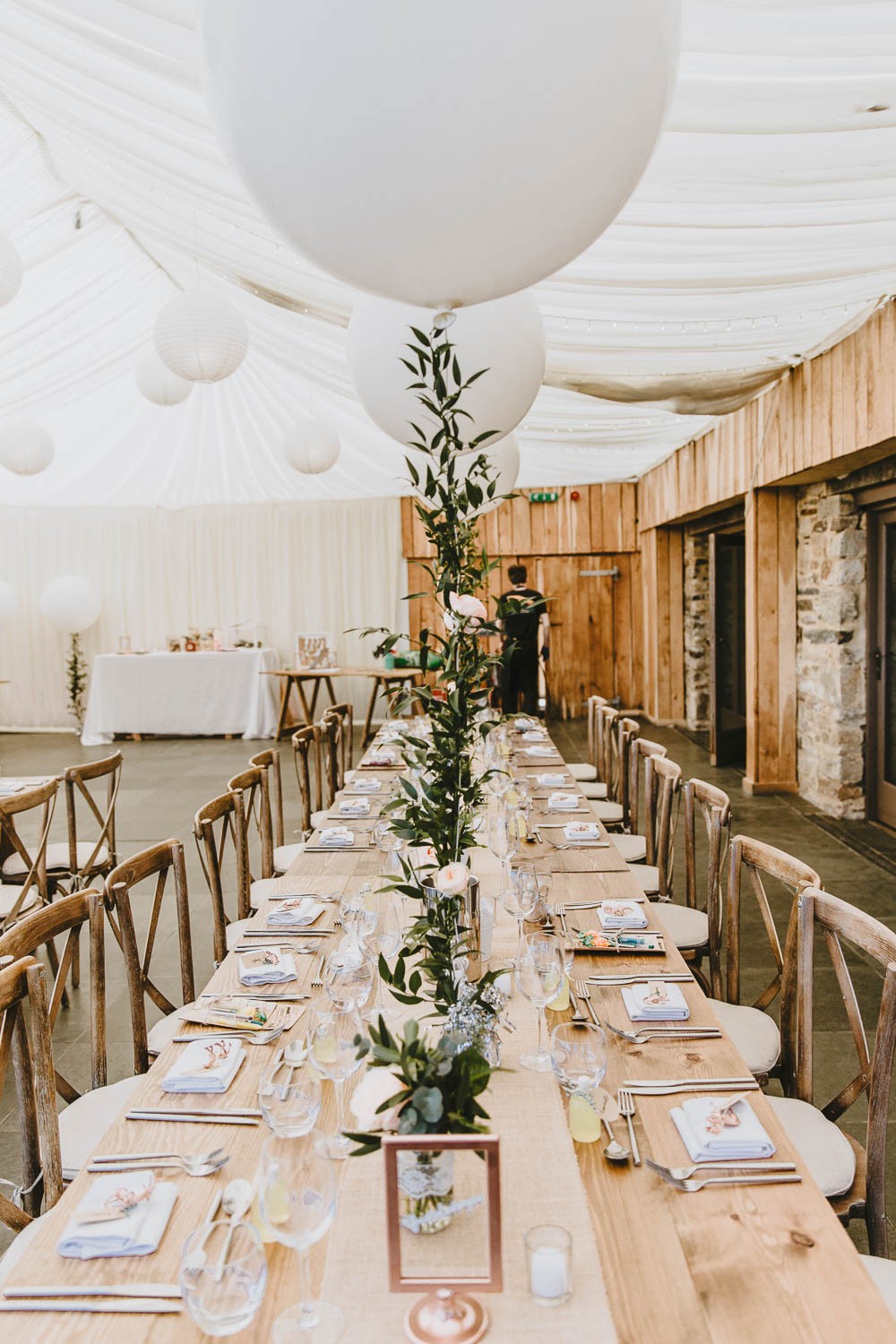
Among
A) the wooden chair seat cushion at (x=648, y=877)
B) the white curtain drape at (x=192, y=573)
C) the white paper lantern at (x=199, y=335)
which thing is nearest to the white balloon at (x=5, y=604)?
the white curtain drape at (x=192, y=573)

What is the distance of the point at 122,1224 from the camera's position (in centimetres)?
139

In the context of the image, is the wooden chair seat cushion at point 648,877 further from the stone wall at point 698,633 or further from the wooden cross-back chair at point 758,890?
the stone wall at point 698,633

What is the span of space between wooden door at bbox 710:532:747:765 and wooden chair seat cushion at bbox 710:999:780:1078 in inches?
243

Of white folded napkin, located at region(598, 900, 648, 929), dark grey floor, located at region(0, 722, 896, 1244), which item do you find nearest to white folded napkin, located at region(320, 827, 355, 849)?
dark grey floor, located at region(0, 722, 896, 1244)

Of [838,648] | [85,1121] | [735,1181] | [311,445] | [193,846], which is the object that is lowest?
[193,846]

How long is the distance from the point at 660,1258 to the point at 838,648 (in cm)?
587

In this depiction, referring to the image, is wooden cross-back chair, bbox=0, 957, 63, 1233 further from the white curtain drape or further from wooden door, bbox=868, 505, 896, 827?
the white curtain drape

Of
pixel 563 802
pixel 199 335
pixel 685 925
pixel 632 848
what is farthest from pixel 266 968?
pixel 199 335

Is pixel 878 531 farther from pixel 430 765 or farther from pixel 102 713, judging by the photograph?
pixel 102 713

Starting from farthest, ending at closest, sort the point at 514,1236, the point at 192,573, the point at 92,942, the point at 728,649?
1. the point at 192,573
2. the point at 728,649
3. the point at 92,942
4. the point at 514,1236

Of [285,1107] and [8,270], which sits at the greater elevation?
[8,270]

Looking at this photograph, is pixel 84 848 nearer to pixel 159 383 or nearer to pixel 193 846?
pixel 193 846

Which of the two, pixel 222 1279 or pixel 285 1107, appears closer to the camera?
pixel 222 1279

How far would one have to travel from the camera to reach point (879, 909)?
4.70 metres
